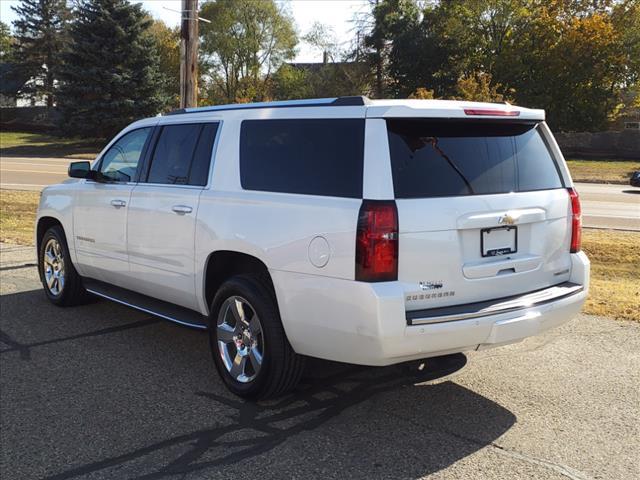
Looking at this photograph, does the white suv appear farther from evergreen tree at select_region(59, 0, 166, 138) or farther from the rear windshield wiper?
evergreen tree at select_region(59, 0, 166, 138)

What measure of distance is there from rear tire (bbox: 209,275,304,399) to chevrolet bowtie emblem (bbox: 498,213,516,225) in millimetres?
1476

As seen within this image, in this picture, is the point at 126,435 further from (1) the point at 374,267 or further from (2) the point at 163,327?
(2) the point at 163,327

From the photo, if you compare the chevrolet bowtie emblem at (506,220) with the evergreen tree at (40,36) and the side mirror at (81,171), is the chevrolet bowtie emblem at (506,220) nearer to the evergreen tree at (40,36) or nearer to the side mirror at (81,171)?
the side mirror at (81,171)

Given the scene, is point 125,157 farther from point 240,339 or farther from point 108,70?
point 108,70

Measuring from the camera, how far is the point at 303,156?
4133 millimetres

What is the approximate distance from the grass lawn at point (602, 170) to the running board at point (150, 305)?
22732mm

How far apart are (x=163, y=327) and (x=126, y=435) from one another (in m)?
2.28

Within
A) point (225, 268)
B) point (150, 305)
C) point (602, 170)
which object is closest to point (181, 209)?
point (225, 268)

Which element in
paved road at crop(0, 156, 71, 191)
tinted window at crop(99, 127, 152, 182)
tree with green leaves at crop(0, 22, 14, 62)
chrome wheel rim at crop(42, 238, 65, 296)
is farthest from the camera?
tree with green leaves at crop(0, 22, 14, 62)

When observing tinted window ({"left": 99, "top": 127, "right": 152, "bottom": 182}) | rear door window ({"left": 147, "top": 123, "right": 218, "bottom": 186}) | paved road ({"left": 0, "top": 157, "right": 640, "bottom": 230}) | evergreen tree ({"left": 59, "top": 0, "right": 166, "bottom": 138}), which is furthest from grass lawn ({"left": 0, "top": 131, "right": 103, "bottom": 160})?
rear door window ({"left": 147, "top": 123, "right": 218, "bottom": 186})

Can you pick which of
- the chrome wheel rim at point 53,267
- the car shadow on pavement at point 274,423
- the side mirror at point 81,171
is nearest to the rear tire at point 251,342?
the car shadow on pavement at point 274,423

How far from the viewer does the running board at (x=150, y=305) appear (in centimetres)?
485

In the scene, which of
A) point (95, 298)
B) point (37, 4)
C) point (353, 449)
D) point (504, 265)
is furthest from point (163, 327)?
point (37, 4)

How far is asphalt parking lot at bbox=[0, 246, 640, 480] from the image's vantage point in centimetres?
348
